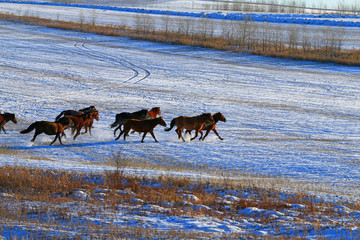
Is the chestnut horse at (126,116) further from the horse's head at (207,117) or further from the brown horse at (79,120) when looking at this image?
the horse's head at (207,117)

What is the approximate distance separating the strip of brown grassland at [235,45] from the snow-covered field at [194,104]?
1.86 meters

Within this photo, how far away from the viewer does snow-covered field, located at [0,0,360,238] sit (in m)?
14.9

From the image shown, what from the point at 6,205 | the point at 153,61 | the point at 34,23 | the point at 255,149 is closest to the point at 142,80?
the point at 153,61

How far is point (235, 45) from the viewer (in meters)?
48.9

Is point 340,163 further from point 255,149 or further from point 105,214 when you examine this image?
point 105,214

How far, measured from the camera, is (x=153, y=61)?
40.1m

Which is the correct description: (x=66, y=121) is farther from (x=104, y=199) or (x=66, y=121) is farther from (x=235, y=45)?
(x=235, y=45)

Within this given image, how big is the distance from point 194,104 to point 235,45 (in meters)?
25.3

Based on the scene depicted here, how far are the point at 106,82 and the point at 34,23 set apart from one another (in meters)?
32.7

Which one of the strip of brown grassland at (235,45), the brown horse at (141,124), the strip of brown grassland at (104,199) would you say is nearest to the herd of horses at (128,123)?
the brown horse at (141,124)

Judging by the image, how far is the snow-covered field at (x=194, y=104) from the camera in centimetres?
1486

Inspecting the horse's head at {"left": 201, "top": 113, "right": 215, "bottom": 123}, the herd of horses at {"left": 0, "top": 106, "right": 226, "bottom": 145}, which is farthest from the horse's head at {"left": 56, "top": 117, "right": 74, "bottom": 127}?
the horse's head at {"left": 201, "top": 113, "right": 215, "bottom": 123}

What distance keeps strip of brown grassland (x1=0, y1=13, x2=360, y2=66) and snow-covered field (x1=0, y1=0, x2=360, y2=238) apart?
1.86 metres

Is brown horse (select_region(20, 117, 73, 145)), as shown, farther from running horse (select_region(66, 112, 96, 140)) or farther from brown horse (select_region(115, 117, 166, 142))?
brown horse (select_region(115, 117, 166, 142))
